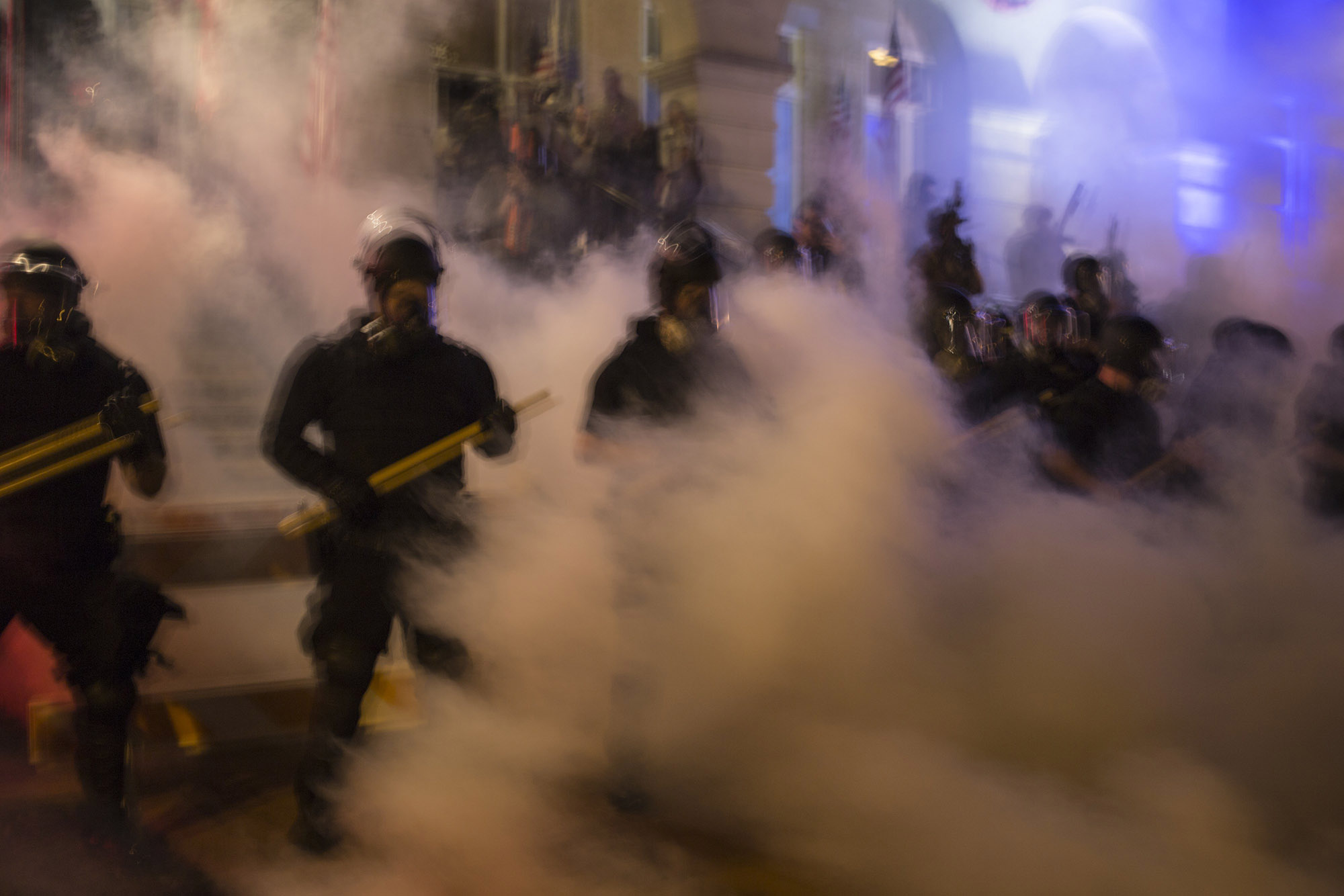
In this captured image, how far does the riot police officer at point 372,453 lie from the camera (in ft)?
10.1

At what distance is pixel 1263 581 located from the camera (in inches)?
177

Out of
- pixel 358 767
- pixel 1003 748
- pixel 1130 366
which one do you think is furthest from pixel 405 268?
pixel 1130 366

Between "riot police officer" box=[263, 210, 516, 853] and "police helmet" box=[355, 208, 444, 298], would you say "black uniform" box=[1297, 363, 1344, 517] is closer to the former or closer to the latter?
"riot police officer" box=[263, 210, 516, 853]

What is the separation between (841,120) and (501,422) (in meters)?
10.7

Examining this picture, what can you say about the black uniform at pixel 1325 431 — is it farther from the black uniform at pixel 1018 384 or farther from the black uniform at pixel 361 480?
the black uniform at pixel 361 480

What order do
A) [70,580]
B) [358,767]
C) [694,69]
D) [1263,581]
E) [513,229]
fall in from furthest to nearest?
[694,69] < [513,229] < [1263,581] < [358,767] < [70,580]

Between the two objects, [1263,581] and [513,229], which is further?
[513,229]

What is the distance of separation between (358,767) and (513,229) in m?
4.91

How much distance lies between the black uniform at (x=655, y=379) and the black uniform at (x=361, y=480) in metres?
0.40

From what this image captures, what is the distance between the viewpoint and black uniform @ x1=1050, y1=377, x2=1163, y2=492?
4.34 metres

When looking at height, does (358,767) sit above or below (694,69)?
below

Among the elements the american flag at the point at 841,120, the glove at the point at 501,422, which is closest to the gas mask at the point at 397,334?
the glove at the point at 501,422

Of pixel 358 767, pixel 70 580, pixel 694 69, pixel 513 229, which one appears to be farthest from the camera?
pixel 694 69

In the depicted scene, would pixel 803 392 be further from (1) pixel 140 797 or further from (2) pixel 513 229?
(2) pixel 513 229
